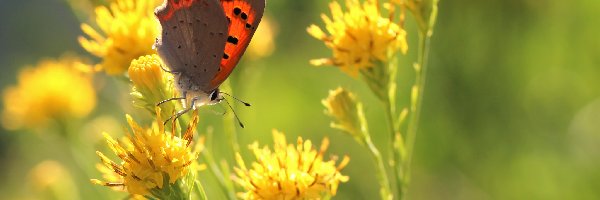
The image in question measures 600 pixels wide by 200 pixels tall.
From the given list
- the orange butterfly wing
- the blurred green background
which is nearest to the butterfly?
the orange butterfly wing

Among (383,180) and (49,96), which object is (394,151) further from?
(49,96)

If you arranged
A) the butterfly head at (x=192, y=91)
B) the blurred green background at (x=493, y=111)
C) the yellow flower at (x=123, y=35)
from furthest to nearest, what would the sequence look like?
1. the blurred green background at (x=493, y=111)
2. the yellow flower at (x=123, y=35)
3. the butterfly head at (x=192, y=91)

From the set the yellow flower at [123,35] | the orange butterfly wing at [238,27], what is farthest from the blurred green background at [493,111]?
the orange butterfly wing at [238,27]

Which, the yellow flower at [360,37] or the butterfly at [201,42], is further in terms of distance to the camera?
the yellow flower at [360,37]

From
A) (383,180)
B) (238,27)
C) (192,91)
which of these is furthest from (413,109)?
(192,91)

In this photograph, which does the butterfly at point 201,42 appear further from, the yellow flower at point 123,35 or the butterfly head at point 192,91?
the yellow flower at point 123,35

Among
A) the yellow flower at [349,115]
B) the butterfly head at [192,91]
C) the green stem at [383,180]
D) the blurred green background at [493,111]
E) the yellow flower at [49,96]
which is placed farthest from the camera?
the blurred green background at [493,111]

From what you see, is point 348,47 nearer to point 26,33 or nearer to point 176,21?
point 176,21
